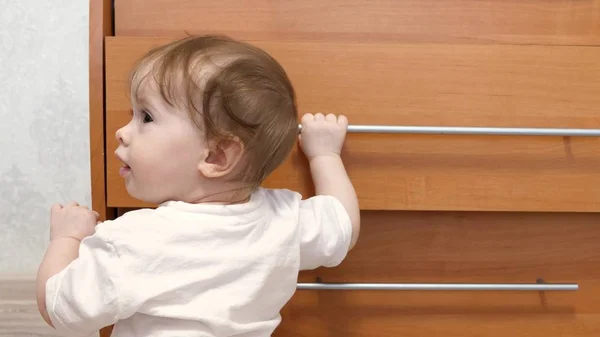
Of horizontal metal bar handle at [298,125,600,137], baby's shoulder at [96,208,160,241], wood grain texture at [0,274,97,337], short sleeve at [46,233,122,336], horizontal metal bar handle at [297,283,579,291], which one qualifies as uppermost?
horizontal metal bar handle at [298,125,600,137]

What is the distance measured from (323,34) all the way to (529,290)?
1.27 ft

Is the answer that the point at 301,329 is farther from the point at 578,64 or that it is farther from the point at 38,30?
the point at 38,30

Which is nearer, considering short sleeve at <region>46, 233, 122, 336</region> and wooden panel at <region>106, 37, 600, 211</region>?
short sleeve at <region>46, 233, 122, 336</region>

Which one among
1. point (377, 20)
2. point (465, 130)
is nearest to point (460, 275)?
point (465, 130)

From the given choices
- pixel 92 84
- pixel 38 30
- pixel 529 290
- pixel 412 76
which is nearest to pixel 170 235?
pixel 92 84

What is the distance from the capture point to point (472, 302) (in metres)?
0.74

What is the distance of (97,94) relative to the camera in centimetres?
65

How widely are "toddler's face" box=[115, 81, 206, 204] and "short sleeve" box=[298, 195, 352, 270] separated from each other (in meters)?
0.12

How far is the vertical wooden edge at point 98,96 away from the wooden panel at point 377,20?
3cm

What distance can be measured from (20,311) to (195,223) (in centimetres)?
67

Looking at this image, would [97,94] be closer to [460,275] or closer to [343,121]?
[343,121]

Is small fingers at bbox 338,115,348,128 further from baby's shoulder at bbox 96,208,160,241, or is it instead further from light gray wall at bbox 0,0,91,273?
light gray wall at bbox 0,0,91,273

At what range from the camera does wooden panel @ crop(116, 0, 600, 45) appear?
67 centimetres

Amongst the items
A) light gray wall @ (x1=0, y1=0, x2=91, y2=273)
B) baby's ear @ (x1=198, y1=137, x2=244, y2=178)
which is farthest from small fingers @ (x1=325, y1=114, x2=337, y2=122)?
light gray wall @ (x1=0, y1=0, x2=91, y2=273)
